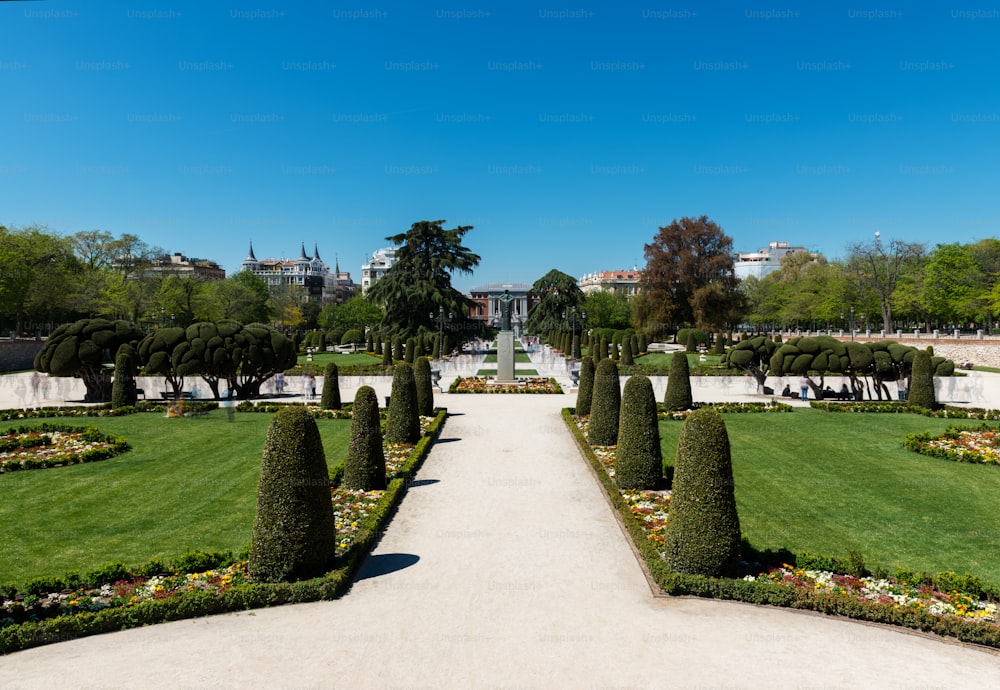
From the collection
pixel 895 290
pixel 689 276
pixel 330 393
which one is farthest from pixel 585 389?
pixel 895 290

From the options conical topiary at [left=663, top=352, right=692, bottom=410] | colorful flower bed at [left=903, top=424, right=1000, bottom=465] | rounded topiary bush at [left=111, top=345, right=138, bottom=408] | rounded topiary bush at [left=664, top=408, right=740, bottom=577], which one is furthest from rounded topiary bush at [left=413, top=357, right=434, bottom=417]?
colorful flower bed at [left=903, top=424, right=1000, bottom=465]

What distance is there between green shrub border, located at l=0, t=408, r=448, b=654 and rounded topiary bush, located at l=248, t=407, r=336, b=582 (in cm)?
21

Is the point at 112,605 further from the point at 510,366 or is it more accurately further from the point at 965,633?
the point at 510,366

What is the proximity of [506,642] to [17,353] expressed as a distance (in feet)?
161

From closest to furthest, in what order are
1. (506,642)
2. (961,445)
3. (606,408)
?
1. (506,642)
2. (961,445)
3. (606,408)

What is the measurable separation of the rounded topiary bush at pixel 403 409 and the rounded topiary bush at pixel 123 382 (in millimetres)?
11266

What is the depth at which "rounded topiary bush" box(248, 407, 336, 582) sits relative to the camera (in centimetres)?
679

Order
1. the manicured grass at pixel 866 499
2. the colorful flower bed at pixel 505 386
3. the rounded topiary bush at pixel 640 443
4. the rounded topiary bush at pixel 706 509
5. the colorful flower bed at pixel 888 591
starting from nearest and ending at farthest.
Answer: the colorful flower bed at pixel 888 591
the rounded topiary bush at pixel 706 509
the manicured grass at pixel 866 499
the rounded topiary bush at pixel 640 443
the colorful flower bed at pixel 505 386

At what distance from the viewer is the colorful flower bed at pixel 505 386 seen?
82.3 ft

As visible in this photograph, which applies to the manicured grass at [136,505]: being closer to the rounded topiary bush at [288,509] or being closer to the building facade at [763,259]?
the rounded topiary bush at [288,509]

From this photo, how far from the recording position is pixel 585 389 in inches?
716

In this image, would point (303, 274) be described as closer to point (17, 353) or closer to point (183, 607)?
point (17, 353)

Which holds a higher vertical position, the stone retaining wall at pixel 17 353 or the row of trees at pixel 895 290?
the row of trees at pixel 895 290

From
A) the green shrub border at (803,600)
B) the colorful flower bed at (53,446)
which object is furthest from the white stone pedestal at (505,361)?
the green shrub border at (803,600)
